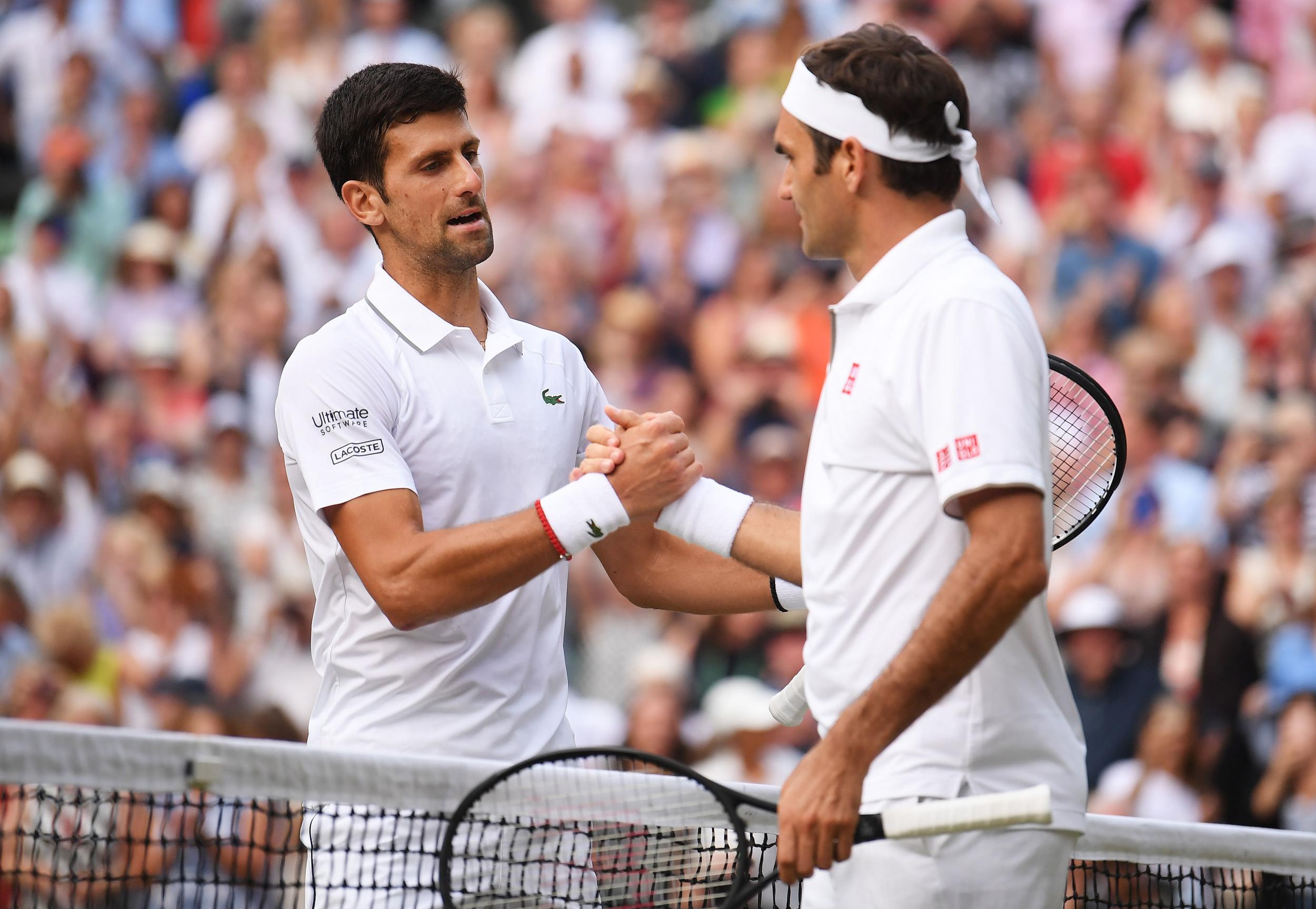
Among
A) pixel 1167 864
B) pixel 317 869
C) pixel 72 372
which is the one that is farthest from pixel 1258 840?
pixel 72 372

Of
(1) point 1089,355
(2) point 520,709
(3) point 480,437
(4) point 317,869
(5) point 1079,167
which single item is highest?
(5) point 1079,167

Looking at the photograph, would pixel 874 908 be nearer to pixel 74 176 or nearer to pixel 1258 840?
pixel 1258 840

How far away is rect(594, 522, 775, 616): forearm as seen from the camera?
390 cm

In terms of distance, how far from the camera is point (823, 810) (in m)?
2.60

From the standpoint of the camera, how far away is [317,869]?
3.45m

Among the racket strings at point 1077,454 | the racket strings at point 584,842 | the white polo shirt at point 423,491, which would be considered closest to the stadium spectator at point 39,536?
the white polo shirt at point 423,491

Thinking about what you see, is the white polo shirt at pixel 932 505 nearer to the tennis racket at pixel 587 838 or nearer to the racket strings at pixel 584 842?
the tennis racket at pixel 587 838

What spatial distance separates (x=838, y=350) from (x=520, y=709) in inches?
42.8

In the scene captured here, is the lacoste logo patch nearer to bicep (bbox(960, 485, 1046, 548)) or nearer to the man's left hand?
the man's left hand

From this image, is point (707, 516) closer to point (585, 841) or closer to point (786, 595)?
point (786, 595)

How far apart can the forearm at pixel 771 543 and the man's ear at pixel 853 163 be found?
873 mm

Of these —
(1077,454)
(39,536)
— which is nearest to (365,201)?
(1077,454)

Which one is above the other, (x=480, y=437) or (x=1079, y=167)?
(x=1079, y=167)

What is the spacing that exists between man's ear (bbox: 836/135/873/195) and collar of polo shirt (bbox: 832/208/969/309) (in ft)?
0.41
